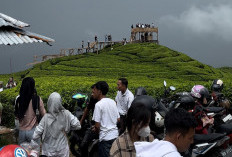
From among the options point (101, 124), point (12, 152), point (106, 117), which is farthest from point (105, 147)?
point (12, 152)

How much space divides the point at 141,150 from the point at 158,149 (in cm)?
13

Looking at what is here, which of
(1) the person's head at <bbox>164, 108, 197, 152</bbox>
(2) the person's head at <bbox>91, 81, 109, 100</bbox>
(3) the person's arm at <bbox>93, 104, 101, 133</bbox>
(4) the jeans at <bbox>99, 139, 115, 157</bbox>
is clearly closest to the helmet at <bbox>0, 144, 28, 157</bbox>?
(1) the person's head at <bbox>164, 108, 197, 152</bbox>

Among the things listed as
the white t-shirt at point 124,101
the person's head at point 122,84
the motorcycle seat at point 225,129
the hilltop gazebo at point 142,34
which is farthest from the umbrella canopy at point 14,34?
the hilltop gazebo at point 142,34

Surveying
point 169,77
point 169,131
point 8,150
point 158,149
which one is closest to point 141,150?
point 158,149

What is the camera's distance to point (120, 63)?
25.3 metres

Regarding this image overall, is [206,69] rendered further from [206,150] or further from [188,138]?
[188,138]

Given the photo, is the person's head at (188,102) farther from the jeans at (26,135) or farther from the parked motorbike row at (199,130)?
the jeans at (26,135)

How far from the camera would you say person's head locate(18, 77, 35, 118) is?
4.49 m

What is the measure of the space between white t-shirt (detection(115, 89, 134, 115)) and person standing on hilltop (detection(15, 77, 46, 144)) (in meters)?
2.26

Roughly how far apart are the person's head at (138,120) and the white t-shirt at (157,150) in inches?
27.0

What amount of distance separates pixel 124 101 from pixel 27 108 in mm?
2461

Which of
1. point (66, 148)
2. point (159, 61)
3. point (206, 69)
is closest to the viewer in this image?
point (66, 148)

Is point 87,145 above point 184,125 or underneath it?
underneath

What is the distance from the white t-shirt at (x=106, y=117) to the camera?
4.32 metres
